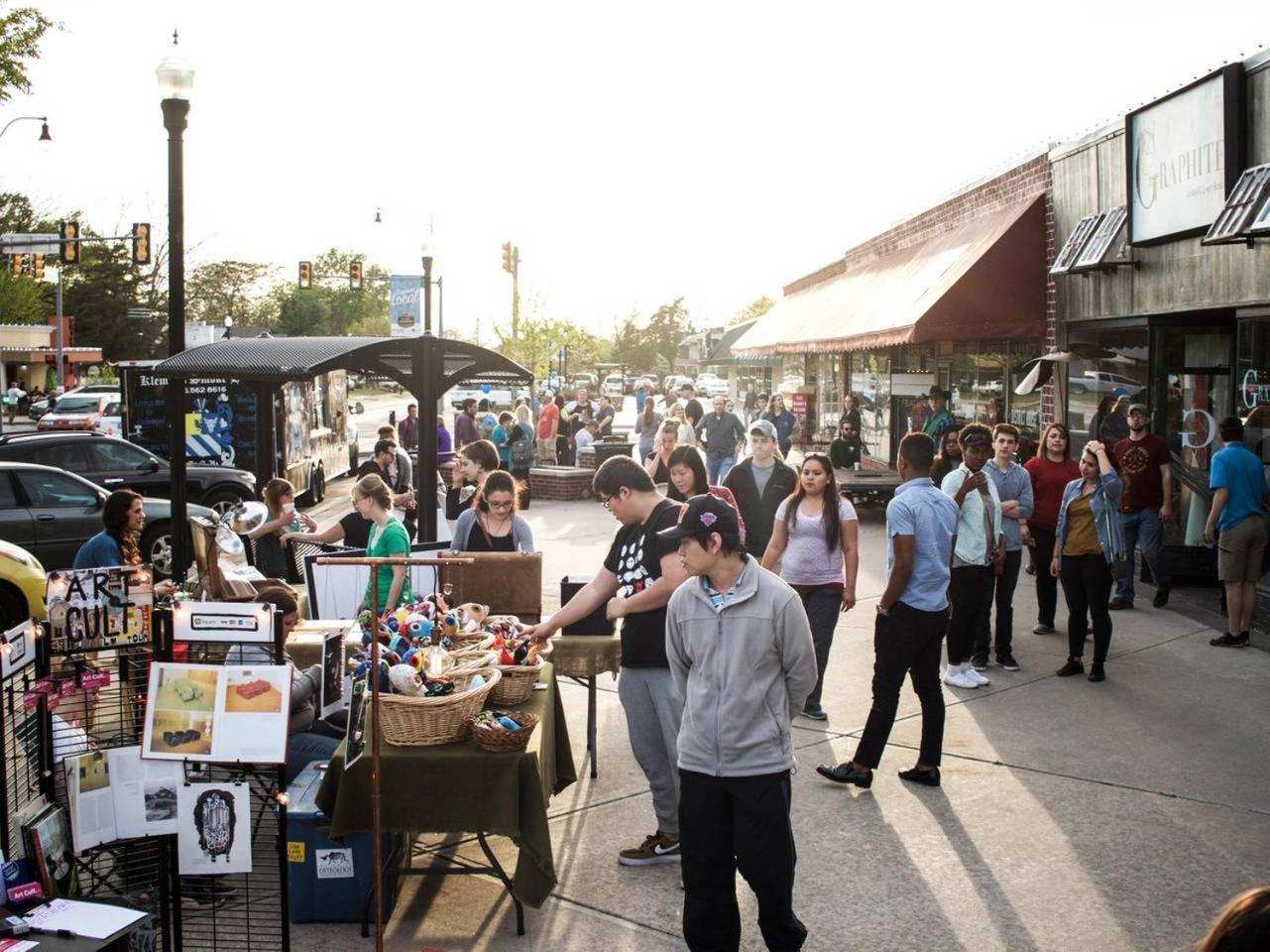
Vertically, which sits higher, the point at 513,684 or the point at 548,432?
the point at 548,432

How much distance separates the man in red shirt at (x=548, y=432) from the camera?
2600 cm

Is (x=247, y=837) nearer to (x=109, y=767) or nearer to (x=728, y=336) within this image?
(x=109, y=767)

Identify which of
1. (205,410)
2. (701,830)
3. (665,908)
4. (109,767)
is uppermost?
(205,410)

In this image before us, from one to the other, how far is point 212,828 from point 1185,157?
11114 mm

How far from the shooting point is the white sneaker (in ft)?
30.4

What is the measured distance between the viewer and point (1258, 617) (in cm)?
1095

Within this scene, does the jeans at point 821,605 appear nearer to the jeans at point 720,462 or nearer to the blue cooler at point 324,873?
the blue cooler at point 324,873

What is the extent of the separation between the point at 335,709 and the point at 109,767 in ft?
5.49

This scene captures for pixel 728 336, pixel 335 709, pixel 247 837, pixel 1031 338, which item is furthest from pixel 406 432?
pixel 728 336

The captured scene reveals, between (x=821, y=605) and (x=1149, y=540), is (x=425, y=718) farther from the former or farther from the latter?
(x=1149, y=540)

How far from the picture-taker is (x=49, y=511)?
14.0m

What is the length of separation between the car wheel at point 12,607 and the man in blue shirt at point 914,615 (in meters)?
7.59

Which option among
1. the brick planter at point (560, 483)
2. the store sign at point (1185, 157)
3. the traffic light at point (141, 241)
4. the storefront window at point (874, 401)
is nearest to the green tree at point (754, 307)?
the traffic light at point (141, 241)

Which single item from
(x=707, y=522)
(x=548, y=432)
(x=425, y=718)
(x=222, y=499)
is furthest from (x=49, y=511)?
(x=548, y=432)
